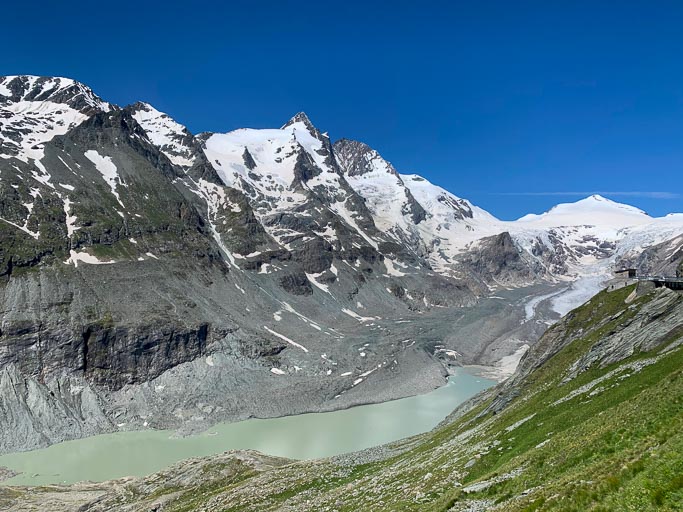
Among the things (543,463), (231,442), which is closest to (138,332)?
(231,442)

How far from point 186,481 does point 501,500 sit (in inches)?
1937

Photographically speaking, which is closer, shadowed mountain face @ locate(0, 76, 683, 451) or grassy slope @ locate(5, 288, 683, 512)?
grassy slope @ locate(5, 288, 683, 512)

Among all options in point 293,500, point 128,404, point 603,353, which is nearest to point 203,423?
point 128,404

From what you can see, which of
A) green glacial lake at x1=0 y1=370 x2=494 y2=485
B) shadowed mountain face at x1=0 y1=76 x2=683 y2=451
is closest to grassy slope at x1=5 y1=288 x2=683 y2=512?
green glacial lake at x1=0 y1=370 x2=494 y2=485

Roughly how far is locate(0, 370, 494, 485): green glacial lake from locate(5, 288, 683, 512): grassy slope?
30359mm

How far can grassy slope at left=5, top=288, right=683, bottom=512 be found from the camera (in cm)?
1509

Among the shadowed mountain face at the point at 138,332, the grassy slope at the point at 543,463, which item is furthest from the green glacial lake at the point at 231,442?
the grassy slope at the point at 543,463

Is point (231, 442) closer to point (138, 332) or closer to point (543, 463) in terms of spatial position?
point (138, 332)

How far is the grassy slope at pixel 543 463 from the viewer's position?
1509cm

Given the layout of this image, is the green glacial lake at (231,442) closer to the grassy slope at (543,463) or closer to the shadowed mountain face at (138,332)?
the shadowed mountain face at (138,332)

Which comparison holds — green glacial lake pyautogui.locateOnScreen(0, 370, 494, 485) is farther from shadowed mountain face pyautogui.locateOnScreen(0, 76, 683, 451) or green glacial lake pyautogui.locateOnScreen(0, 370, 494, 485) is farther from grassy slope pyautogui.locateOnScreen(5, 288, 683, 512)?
grassy slope pyautogui.locateOnScreen(5, 288, 683, 512)

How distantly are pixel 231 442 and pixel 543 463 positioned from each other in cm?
8596

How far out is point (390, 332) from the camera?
188m

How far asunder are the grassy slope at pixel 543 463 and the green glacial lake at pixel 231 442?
30359 millimetres
